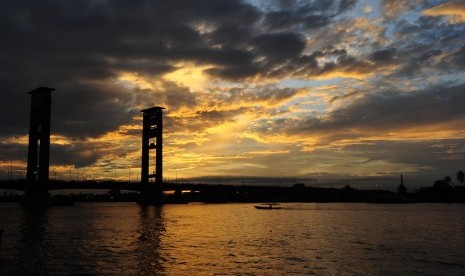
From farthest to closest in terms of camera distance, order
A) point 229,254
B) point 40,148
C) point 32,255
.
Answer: point 40,148, point 229,254, point 32,255

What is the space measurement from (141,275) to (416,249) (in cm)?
3071

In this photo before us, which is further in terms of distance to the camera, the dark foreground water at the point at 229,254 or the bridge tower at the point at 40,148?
the bridge tower at the point at 40,148

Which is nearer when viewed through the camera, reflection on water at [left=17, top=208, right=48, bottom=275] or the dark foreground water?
reflection on water at [left=17, top=208, right=48, bottom=275]

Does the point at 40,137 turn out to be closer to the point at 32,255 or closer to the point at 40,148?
the point at 40,148

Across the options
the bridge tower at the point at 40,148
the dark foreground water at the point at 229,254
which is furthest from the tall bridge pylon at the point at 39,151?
the dark foreground water at the point at 229,254

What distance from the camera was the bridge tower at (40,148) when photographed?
14988cm

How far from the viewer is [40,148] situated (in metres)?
151

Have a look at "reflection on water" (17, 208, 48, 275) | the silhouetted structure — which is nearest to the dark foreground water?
"reflection on water" (17, 208, 48, 275)

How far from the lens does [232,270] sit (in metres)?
35.1

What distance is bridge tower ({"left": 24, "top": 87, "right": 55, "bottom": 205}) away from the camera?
149875mm

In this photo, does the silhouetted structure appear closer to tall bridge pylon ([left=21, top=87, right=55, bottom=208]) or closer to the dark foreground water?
tall bridge pylon ([left=21, top=87, right=55, bottom=208])

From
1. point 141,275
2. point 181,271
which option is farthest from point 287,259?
point 141,275

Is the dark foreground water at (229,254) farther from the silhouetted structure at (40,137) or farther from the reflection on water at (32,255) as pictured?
the silhouetted structure at (40,137)

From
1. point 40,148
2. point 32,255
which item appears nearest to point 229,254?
point 32,255
